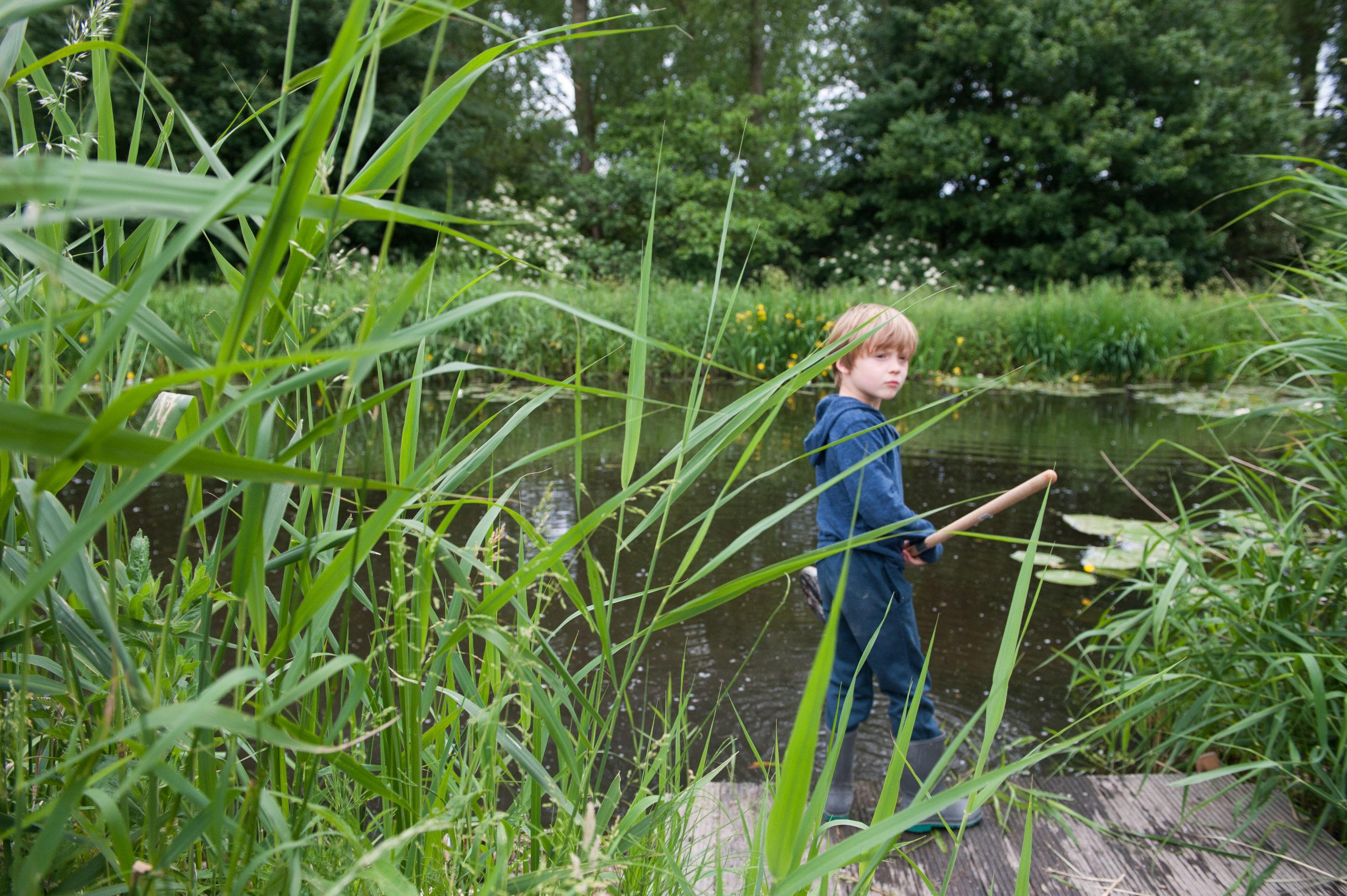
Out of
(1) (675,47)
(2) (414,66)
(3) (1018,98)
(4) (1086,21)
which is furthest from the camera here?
(1) (675,47)

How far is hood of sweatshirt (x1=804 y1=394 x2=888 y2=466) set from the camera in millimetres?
1979

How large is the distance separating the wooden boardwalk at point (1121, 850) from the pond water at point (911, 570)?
0.26m

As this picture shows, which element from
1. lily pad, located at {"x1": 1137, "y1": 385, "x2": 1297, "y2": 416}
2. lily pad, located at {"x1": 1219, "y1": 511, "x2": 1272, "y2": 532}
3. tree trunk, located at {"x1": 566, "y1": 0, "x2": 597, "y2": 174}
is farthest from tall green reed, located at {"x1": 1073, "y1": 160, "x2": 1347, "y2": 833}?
tree trunk, located at {"x1": 566, "y1": 0, "x2": 597, "y2": 174}

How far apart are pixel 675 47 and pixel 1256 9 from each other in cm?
1416

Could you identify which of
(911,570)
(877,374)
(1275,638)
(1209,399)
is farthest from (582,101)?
(1275,638)

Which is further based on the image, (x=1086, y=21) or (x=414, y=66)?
(x=1086, y=21)

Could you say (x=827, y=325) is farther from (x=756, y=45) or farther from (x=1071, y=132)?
(x=756, y=45)

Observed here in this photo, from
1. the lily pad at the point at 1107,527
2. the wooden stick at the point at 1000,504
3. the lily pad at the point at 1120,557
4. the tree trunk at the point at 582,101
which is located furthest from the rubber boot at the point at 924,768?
the tree trunk at the point at 582,101

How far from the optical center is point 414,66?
55.3ft

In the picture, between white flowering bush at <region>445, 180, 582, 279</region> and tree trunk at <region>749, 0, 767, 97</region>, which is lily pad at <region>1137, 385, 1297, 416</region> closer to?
white flowering bush at <region>445, 180, 582, 279</region>

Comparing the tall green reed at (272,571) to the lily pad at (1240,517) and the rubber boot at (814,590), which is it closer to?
the rubber boot at (814,590)

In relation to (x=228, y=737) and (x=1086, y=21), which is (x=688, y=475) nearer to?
(x=228, y=737)

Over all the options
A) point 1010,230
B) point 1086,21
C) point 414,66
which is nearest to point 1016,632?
point 414,66

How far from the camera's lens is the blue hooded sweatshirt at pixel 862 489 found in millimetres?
1933
